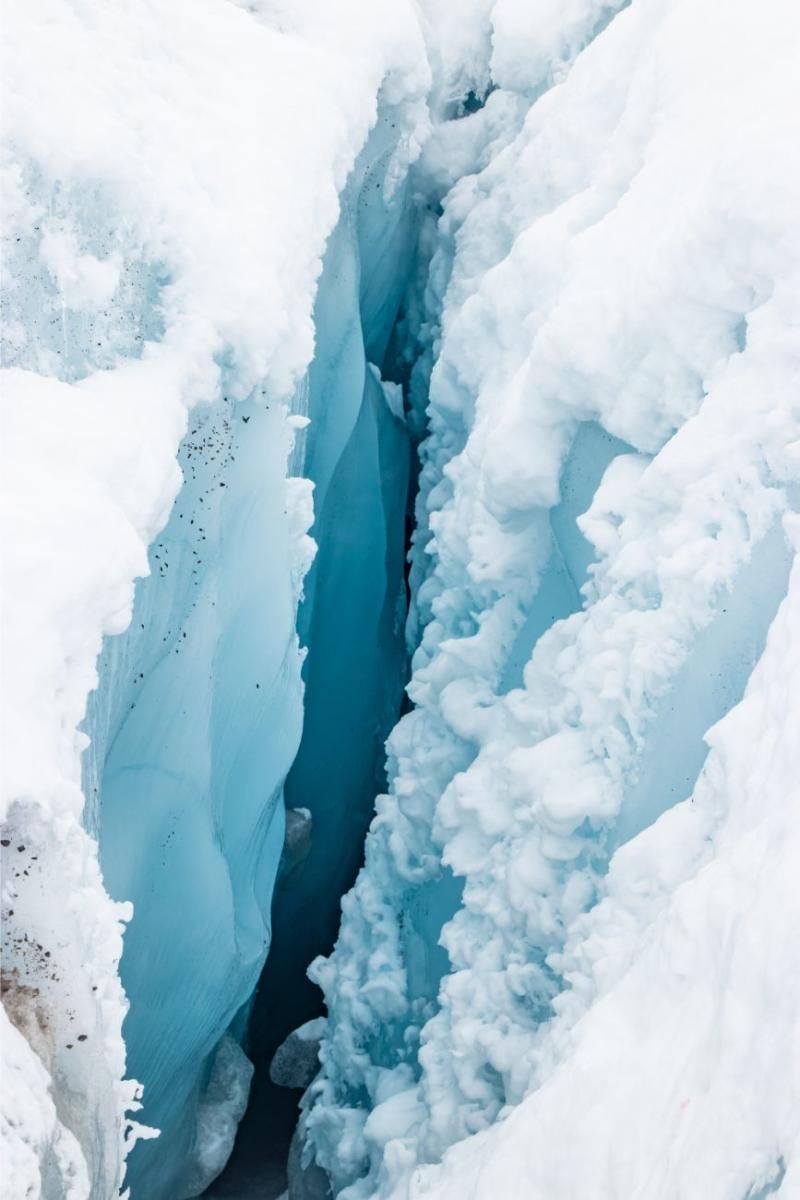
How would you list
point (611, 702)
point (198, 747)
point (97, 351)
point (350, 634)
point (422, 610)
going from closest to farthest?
point (97, 351), point (611, 702), point (198, 747), point (422, 610), point (350, 634)

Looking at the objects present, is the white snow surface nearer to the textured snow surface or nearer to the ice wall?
the textured snow surface

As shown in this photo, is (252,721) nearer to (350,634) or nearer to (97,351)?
(97,351)

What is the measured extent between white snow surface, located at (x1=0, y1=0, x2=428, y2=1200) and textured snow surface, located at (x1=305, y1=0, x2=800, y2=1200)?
62cm

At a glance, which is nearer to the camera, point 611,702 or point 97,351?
point 97,351

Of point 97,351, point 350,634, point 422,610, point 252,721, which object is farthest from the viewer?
point 350,634

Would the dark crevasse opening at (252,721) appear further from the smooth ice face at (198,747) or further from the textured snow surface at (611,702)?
the textured snow surface at (611,702)

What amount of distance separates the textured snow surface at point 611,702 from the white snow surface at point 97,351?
62cm

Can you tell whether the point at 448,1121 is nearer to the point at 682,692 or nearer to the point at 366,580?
the point at 682,692

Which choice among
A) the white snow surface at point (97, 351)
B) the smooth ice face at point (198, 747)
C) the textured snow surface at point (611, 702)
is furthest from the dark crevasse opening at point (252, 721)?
the textured snow surface at point (611, 702)

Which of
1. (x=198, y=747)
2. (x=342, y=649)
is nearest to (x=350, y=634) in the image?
(x=342, y=649)

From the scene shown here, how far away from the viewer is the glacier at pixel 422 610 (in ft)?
4.88

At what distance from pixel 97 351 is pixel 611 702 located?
1.22 meters

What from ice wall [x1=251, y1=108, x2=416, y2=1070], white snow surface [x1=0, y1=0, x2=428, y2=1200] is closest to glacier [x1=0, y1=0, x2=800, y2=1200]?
white snow surface [x1=0, y1=0, x2=428, y2=1200]

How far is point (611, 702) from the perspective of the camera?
89.9 inches
